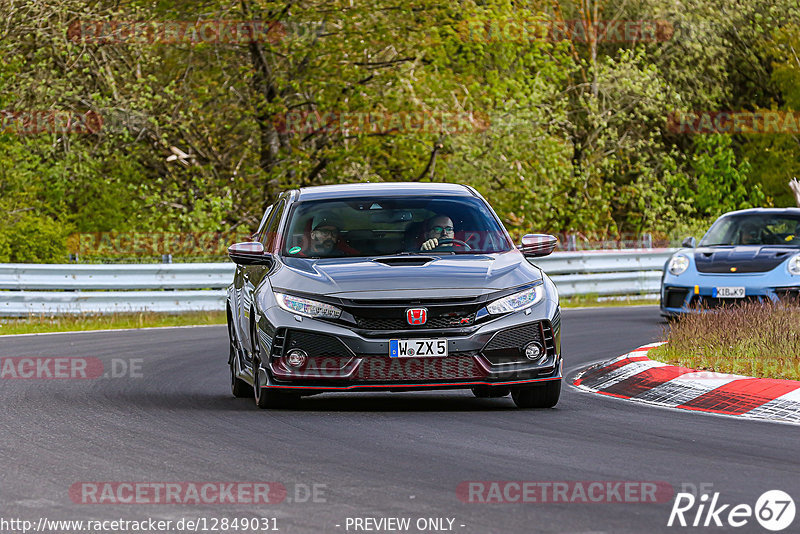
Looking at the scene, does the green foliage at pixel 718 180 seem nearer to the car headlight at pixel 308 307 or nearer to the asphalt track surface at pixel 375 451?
the asphalt track surface at pixel 375 451

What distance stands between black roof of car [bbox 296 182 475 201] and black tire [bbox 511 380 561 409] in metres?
1.88

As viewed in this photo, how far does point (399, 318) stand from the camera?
9734 millimetres

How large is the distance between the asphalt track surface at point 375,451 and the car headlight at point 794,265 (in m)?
6.56

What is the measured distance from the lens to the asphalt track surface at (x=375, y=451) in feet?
20.8

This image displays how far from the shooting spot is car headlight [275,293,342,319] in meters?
9.80

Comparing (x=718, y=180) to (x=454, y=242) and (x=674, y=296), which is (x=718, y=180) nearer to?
(x=674, y=296)

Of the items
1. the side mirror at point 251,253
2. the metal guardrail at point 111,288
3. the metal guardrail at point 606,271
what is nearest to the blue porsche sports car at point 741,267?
the metal guardrail at point 606,271

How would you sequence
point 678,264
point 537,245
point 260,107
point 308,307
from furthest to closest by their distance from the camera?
1. point 260,107
2. point 678,264
3. point 537,245
4. point 308,307

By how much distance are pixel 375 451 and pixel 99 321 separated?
46.0 feet

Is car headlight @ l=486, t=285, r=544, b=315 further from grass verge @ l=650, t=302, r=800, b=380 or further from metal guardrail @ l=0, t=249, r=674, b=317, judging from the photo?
metal guardrail @ l=0, t=249, r=674, b=317

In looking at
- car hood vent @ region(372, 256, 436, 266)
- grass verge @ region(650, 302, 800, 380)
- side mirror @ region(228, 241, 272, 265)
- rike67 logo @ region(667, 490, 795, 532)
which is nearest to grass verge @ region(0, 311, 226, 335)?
grass verge @ region(650, 302, 800, 380)

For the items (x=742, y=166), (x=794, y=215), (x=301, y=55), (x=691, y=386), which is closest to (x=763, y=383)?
(x=691, y=386)

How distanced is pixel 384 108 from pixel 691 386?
19585 mm

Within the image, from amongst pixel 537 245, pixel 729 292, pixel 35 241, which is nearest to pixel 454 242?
pixel 537 245
